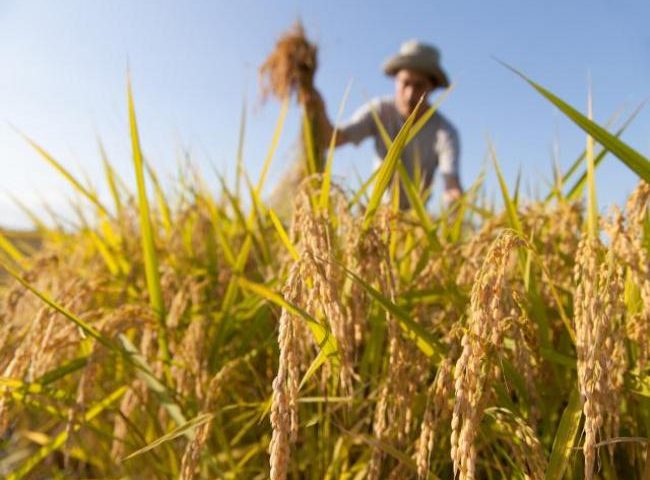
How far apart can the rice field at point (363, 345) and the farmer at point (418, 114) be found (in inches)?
109

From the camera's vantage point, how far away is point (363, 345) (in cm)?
141

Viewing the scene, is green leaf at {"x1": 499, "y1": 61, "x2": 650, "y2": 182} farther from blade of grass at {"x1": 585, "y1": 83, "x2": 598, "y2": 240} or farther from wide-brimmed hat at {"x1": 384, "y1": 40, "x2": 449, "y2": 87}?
wide-brimmed hat at {"x1": 384, "y1": 40, "x2": 449, "y2": 87}

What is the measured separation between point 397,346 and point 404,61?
4.53m

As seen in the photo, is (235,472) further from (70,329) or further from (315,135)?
(315,135)

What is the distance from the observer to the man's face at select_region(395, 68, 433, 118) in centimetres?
490

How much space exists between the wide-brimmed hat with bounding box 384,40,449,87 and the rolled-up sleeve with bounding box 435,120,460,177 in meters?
0.56

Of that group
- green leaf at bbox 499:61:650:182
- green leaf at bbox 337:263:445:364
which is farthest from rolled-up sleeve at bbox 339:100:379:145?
green leaf at bbox 499:61:650:182

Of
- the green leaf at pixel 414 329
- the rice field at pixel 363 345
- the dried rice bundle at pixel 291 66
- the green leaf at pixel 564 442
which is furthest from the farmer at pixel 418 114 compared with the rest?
the green leaf at pixel 564 442

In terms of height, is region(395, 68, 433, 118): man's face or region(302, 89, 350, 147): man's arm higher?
region(395, 68, 433, 118): man's face

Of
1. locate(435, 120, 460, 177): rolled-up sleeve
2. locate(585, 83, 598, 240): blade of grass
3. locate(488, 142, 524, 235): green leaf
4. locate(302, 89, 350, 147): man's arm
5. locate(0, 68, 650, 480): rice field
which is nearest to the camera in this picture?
locate(0, 68, 650, 480): rice field

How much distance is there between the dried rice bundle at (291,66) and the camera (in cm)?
228

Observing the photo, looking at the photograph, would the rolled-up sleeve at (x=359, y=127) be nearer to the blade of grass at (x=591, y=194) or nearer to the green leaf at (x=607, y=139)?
the blade of grass at (x=591, y=194)

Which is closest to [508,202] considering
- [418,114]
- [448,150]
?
[448,150]

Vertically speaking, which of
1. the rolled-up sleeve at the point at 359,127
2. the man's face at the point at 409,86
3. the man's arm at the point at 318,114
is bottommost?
the man's arm at the point at 318,114
